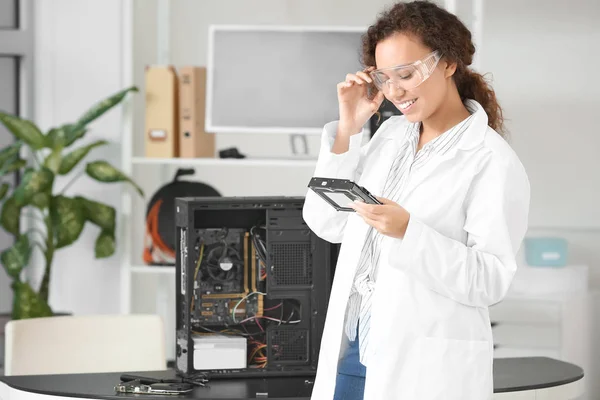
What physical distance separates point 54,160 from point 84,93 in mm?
514

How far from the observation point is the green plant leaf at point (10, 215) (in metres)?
4.27

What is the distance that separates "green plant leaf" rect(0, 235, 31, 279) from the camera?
14.0ft

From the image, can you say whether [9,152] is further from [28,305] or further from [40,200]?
[28,305]

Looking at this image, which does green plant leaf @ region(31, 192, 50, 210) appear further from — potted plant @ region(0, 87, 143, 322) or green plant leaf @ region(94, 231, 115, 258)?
green plant leaf @ region(94, 231, 115, 258)

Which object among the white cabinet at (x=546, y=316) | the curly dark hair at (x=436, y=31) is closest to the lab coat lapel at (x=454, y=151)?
the curly dark hair at (x=436, y=31)

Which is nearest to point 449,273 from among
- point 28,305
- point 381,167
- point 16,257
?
point 381,167

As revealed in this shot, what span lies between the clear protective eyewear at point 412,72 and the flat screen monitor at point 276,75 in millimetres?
2285

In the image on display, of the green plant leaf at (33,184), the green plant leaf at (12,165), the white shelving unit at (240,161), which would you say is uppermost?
the white shelving unit at (240,161)

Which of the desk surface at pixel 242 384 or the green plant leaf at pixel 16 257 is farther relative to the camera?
the green plant leaf at pixel 16 257

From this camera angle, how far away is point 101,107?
414 cm

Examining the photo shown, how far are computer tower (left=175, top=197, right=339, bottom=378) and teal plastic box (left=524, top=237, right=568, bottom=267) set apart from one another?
6.72 feet

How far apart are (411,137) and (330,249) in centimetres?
61

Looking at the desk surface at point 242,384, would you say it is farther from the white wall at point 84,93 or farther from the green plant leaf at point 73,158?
the white wall at point 84,93

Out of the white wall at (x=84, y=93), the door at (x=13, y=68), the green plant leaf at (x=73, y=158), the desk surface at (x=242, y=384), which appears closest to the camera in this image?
the desk surface at (x=242, y=384)
